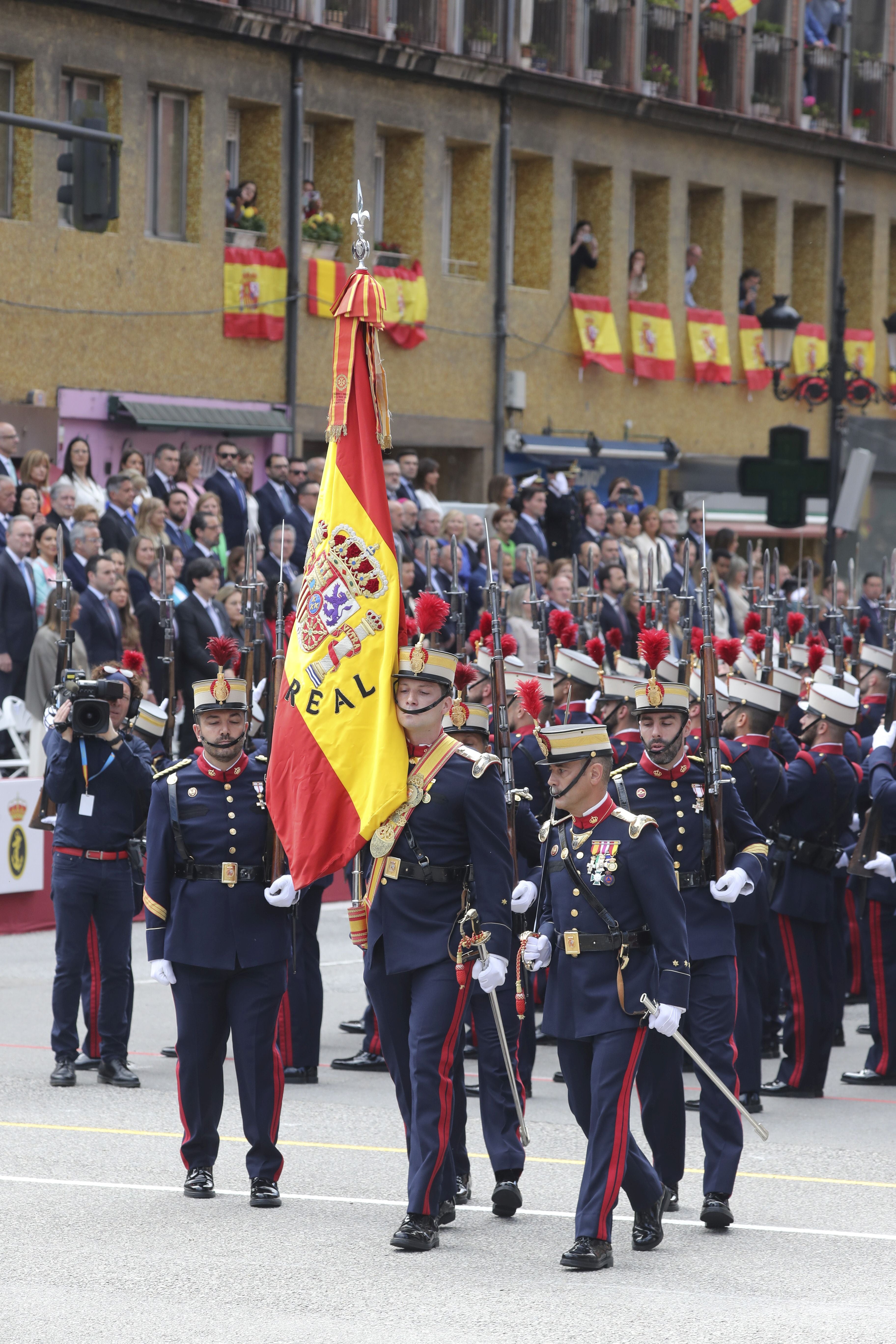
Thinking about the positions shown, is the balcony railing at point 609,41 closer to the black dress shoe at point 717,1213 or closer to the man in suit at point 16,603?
the man in suit at point 16,603

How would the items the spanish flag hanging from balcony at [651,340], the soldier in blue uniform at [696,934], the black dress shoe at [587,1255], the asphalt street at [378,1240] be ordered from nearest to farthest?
the asphalt street at [378,1240] < the black dress shoe at [587,1255] < the soldier in blue uniform at [696,934] < the spanish flag hanging from balcony at [651,340]

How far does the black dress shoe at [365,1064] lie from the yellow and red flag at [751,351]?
2432cm

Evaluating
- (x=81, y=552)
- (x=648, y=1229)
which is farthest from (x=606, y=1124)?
(x=81, y=552)

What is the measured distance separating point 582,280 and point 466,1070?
72.1ft

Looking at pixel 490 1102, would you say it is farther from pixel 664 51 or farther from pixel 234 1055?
pixel 664 51

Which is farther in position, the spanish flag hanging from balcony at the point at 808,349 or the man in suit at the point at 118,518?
the spanish flag hanging from balcony at the point at 808,349

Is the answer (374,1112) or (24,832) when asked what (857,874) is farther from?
(24,832)

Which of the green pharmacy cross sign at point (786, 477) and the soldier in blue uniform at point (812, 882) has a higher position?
the green pharmacy cross sign at point (786, 477)

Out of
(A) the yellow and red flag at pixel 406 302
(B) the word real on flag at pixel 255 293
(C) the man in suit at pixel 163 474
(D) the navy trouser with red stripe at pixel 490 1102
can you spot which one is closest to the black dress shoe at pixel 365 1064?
(D) the navy trouser with red stripe at pixel 490 1102

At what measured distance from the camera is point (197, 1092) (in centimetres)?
864

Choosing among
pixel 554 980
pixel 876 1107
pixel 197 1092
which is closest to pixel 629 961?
pixel 554 980

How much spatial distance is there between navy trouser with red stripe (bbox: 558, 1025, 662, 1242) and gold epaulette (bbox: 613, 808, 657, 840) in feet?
2.17

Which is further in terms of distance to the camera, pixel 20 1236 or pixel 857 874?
pixel 857 874

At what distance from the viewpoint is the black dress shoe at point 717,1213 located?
8.17 m
